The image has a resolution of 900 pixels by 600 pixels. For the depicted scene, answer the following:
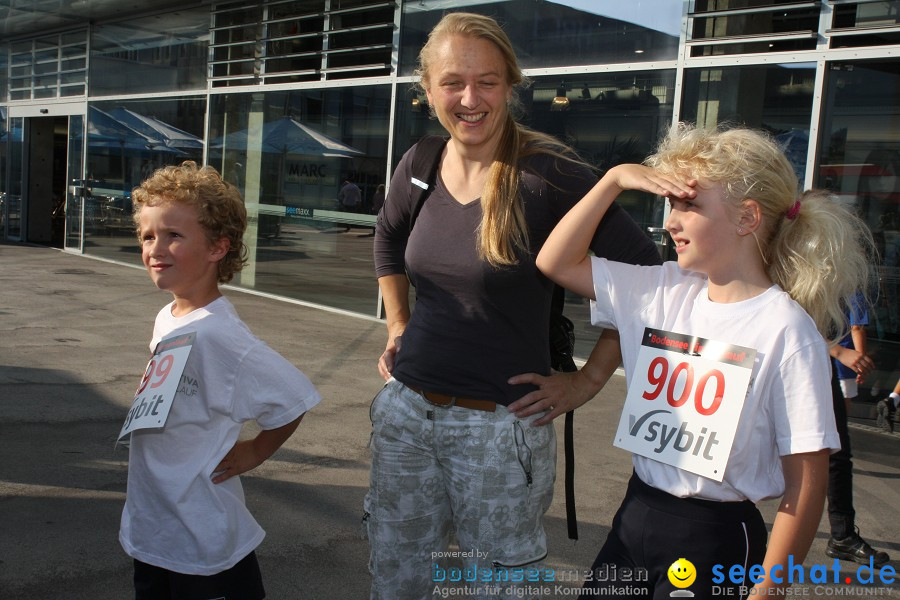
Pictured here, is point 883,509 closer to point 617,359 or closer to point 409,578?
point 617,359

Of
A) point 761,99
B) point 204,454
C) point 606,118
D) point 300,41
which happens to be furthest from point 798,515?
point 300,41

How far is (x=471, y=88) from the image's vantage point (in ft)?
7.29

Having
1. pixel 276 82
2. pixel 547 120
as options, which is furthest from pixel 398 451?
pixel 276 82

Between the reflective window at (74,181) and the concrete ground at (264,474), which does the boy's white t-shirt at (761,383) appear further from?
the reflective window at (74,181)

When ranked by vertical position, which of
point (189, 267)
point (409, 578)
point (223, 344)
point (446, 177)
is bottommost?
point (409, 578)

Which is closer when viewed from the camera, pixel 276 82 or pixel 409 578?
pixel 409 578

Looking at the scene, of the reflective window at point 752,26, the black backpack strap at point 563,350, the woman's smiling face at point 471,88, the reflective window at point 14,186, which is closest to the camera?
the woman's smiling face at point 471,88

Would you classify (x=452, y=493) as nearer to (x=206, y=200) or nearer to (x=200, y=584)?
(x=200, y=584)

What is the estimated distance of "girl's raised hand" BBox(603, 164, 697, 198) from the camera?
6.35 ft

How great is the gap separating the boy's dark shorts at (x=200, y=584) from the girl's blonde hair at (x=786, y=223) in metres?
1.46

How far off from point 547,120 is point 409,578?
663 centimetres

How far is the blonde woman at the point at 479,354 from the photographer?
6.97ft

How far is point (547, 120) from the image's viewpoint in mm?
8312

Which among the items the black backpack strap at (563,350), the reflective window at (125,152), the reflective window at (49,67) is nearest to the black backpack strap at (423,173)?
the black backpack strap at (563,350)
